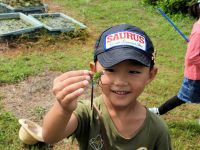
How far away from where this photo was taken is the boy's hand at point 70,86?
1497 mm

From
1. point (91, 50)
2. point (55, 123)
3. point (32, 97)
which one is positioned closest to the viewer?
point (55, 123)

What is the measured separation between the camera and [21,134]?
3857 millimetres

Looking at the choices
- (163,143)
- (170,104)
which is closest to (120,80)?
(163,143)

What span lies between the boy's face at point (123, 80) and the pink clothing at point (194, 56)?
1.91 m

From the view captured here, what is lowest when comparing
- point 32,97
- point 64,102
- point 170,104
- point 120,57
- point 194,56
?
point 32,97

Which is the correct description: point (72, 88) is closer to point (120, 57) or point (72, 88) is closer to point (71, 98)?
point (71, 98)

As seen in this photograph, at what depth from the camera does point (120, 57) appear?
1736 millimetres

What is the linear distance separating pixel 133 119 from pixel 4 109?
2959 millimetres

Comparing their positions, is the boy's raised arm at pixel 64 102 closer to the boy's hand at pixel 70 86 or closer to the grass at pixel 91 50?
the boy's hand at pixel 70 86

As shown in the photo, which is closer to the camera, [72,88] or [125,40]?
[72,88]

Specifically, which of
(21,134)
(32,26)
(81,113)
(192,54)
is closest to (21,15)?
(32,26)

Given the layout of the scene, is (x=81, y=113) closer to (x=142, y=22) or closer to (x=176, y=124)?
(x=176, y=124)

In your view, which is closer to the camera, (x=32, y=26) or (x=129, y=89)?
(x=129, y=89)

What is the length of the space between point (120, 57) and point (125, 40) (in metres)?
0.10
